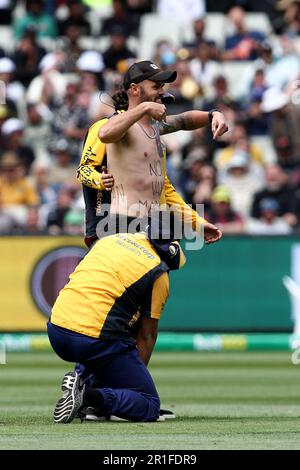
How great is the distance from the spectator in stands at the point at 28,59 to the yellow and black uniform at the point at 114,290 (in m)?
13.7

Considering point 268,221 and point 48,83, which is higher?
point 48,83

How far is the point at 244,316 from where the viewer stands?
16547 millimetres

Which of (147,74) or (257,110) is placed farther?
(257,110)

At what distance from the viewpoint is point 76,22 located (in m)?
22.6

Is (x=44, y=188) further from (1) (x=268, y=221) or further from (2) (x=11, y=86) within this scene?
(1) (x=268, y=221)

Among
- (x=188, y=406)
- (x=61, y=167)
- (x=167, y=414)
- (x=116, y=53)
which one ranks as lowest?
(x=188, y=406)

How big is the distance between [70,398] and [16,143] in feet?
41.1

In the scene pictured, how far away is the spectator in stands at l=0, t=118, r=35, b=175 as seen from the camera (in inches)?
787

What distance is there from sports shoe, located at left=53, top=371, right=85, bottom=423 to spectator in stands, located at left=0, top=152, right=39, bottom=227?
10678mm

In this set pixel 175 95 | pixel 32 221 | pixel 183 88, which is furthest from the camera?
pixel 183 88

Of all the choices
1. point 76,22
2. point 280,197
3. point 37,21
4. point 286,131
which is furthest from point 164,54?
point 280,197

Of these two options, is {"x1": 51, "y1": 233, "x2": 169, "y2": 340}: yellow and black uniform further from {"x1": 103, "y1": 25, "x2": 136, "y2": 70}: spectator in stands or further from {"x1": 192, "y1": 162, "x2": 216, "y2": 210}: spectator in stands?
{"x1": 103, "y1": 25, "x2": 136, "y2": 70}: spectator in stands

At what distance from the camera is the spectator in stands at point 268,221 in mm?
17781
